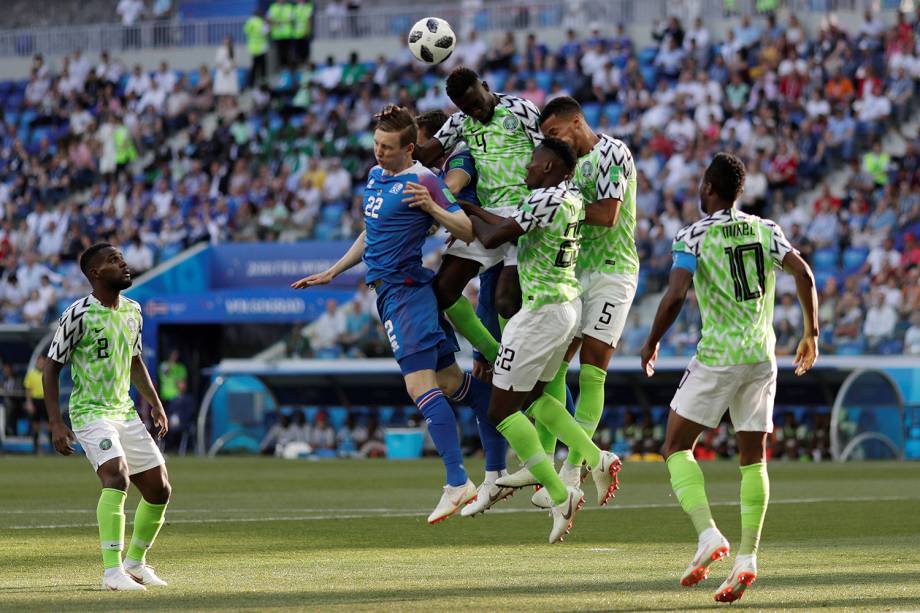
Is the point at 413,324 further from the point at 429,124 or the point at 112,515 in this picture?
the point at 112,515

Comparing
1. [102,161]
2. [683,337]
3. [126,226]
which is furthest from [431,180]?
[102,161]

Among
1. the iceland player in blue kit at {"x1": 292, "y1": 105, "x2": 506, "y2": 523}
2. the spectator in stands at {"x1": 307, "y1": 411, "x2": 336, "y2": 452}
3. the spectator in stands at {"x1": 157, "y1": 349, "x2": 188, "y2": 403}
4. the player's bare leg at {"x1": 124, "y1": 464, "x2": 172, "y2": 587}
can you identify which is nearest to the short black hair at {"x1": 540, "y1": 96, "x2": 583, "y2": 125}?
the iceland player in blue kit at {"x1": 292, "y1": 105, "x2": 506, "y2": 523}

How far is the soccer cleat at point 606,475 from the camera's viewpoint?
9.77m

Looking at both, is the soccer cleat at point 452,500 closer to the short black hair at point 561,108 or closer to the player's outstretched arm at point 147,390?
the player's outstretched arm at point 147,390

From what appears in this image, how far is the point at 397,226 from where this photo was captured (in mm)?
9945

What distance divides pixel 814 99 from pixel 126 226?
14.2m

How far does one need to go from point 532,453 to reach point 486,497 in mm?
775

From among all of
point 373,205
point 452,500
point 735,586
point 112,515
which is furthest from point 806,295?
point 112,515

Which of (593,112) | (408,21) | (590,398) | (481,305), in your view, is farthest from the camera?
(408,21)

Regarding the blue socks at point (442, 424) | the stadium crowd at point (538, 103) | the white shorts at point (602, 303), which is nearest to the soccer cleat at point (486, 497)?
the blue socks at point (442, 424)

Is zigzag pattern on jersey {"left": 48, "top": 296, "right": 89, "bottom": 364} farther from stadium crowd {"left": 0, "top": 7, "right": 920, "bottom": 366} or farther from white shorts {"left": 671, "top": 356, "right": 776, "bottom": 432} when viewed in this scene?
stadium crowd {"left": 0, "top": 7, "right": 920, "bottom": 366}

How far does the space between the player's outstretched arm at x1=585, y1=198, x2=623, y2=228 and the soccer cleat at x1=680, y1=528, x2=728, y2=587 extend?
8.86ft

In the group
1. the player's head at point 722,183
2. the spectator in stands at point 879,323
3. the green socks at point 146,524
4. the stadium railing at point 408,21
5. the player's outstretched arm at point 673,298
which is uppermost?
the stadium railing at point 408,21

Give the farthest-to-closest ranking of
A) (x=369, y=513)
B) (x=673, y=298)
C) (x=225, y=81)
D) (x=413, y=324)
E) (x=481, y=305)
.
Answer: (x=225, y=81) < (x=369, y=513) < (x=481, y=305) < (x=413, y=324) < (x=673, y=298)
